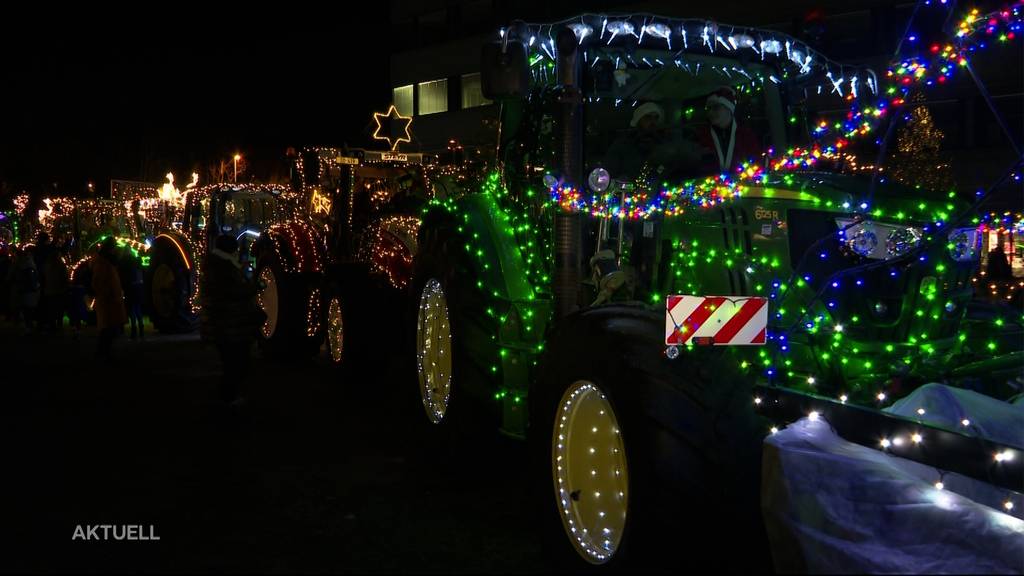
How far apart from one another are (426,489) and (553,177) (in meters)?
2.33

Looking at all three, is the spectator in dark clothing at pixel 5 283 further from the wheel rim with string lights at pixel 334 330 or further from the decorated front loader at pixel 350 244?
the wheel rim with string lights at pixel 334 330

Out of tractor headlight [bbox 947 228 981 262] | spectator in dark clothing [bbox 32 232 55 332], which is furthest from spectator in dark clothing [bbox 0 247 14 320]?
tractor headlight [bbox 947 228 981 262]

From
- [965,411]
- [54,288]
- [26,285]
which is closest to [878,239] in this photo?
[965,411]

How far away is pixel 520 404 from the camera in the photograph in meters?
5.82

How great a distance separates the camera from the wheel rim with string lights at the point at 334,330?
443 inches

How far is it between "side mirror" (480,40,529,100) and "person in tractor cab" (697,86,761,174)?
1.15 metres

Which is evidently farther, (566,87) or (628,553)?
(566,87)

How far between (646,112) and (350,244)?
21.0ft

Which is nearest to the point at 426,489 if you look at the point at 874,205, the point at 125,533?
the point at 125,533

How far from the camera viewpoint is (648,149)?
569 centimetres

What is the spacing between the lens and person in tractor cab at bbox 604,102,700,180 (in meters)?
5.55

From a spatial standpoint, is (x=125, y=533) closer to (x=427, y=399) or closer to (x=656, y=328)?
(x=427, y=399)

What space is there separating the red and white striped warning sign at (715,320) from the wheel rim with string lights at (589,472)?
531 mm

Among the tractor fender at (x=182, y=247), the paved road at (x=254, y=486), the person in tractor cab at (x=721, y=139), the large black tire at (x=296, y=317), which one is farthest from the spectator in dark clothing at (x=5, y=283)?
the person in tractor cab at (x=721, y=139)
